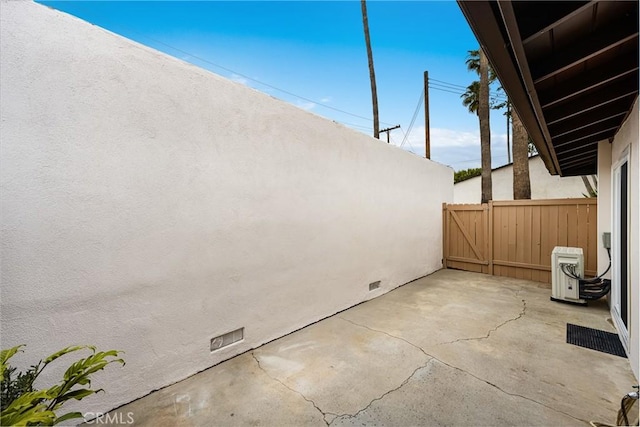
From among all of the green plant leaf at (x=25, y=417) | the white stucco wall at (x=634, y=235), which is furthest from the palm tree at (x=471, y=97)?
the green plant leaf at (x=25, y=417)

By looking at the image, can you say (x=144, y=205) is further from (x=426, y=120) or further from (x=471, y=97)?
(x=471, y=97)

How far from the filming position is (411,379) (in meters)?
2.34

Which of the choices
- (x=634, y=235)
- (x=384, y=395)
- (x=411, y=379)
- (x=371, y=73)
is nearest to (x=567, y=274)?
(x=634, y=235)

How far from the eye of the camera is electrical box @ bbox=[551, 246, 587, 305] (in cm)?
409

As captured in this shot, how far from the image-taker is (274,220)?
124 inches

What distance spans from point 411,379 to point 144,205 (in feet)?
8.91

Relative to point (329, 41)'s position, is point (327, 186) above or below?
below

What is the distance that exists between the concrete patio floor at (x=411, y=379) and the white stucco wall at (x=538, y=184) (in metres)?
8.89

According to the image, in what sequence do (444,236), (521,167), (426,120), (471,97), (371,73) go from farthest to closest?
(471,97) → (426,120) → (371,73) → (521,167) → (444,236)

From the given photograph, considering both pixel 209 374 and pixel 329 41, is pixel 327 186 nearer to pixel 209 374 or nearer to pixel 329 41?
pixel 209 374

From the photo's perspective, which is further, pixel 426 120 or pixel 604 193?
pixel 426 120

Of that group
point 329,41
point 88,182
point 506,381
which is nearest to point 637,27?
point 506,381

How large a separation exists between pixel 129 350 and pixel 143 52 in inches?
94.9

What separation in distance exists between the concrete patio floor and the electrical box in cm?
44
